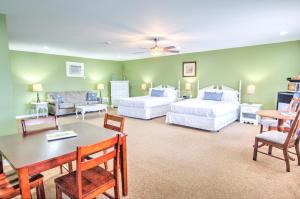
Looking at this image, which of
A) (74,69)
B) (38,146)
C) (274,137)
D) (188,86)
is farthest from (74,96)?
(274,137)

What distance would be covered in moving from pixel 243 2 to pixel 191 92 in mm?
4781

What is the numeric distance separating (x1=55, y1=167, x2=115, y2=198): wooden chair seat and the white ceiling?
2285 mm

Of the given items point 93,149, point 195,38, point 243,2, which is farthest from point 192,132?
point 93,149

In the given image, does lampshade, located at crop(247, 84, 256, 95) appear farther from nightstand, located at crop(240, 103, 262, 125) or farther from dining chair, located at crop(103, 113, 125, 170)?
dining chair, located at crop(103, 113, 125, 170)

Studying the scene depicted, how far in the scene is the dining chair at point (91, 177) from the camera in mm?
1365

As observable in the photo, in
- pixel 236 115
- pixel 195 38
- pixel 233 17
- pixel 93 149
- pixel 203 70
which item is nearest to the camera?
pixel 93 149

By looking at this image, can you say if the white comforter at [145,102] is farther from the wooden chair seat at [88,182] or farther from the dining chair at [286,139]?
the wooden chair seat at [88,182]

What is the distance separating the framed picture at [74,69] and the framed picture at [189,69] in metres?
4.69

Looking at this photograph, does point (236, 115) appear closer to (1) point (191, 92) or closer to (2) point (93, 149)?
(1) point (191, 92)

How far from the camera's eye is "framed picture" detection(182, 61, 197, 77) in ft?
22.7

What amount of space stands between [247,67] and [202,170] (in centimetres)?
445

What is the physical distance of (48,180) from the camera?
2408 mm

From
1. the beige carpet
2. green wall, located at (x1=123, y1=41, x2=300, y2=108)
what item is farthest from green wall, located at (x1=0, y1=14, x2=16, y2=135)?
green wall, located at (x1=123, y1=41, x2=300, y2=108)

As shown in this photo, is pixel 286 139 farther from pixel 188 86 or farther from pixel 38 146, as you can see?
pixel 188 86
